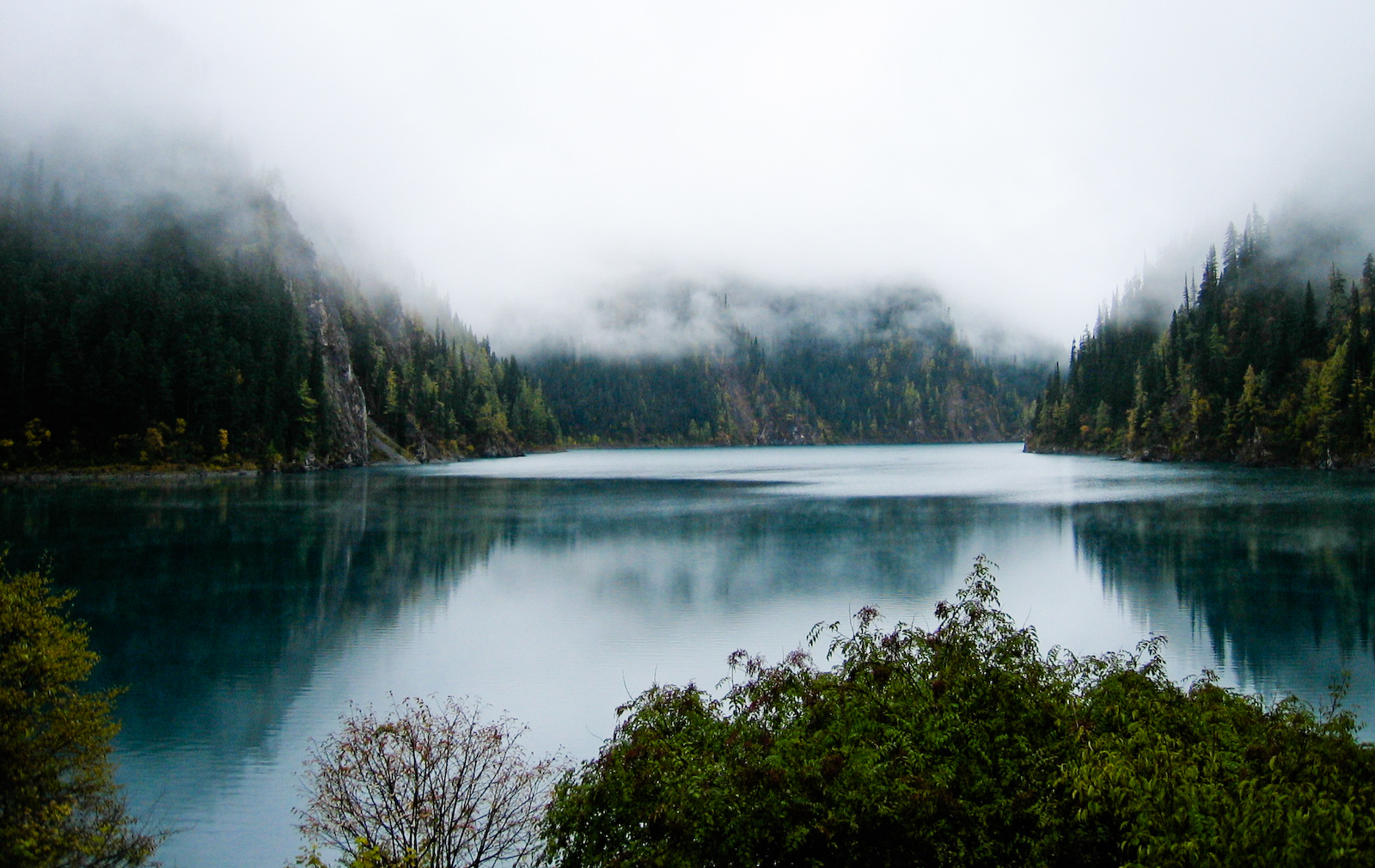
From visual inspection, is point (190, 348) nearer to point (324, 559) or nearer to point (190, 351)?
point (190, 351)

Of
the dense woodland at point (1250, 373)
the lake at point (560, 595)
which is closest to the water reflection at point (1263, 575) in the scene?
the lake at point (560, 595)

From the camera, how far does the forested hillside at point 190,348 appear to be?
95625 millimetres

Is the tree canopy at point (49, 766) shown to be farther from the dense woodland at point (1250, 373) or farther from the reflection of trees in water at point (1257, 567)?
the dense woodland at point (1250, 373)

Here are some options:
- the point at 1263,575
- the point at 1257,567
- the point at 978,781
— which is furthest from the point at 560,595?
the point at 1257,567

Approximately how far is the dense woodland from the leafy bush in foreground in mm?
106267

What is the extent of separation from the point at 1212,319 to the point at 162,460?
510 feet

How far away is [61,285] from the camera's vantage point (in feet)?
363

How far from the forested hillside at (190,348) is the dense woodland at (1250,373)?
438ft

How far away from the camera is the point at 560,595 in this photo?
113 feet

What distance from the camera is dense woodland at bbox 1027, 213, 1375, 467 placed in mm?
96375

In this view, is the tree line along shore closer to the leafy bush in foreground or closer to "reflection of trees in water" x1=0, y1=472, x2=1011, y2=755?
"reflection of trees in water" x1=0, y1=472, x2=1011, y2=755

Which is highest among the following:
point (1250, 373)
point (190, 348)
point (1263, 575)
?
point (190, 348)

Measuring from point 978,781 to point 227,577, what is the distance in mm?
37708

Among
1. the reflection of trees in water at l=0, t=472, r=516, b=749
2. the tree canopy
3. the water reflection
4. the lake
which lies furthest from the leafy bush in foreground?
the water reflection
